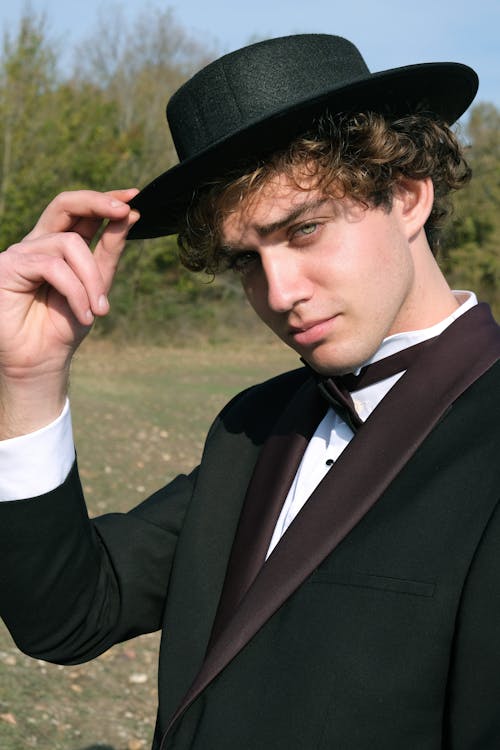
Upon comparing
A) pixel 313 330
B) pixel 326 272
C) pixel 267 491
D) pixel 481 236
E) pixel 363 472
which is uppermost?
pixel 326 272

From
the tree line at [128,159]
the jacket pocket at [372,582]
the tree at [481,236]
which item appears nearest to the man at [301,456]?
the jacket pocket at [372,582]

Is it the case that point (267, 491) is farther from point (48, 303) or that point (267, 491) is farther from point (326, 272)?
point (48, 303)

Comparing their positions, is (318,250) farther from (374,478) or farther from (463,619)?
(463,619)

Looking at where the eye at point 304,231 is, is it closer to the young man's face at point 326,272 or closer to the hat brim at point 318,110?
the young man's face at point 326,272

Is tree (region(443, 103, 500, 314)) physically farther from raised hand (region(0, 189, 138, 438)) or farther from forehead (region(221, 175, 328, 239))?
raised hand (region(0, 189, 138, 438))

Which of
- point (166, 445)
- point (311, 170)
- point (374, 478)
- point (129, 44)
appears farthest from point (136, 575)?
point (129, 44)

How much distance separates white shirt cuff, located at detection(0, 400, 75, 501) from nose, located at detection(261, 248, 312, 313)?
57 cm

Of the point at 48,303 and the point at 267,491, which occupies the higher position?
the point at 48,303

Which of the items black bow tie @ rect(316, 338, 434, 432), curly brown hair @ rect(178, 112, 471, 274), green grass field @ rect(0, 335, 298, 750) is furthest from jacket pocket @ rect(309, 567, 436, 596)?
green grass field @ rect(0, 335, 298, 750)

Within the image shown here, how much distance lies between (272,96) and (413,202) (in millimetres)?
449

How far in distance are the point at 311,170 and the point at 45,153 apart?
66.3 ft

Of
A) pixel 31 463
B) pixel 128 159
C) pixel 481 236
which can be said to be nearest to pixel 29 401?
pixel 31 463

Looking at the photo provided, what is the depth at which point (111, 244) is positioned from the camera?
7.17 feet

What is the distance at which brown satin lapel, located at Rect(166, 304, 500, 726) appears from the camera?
1831mm
